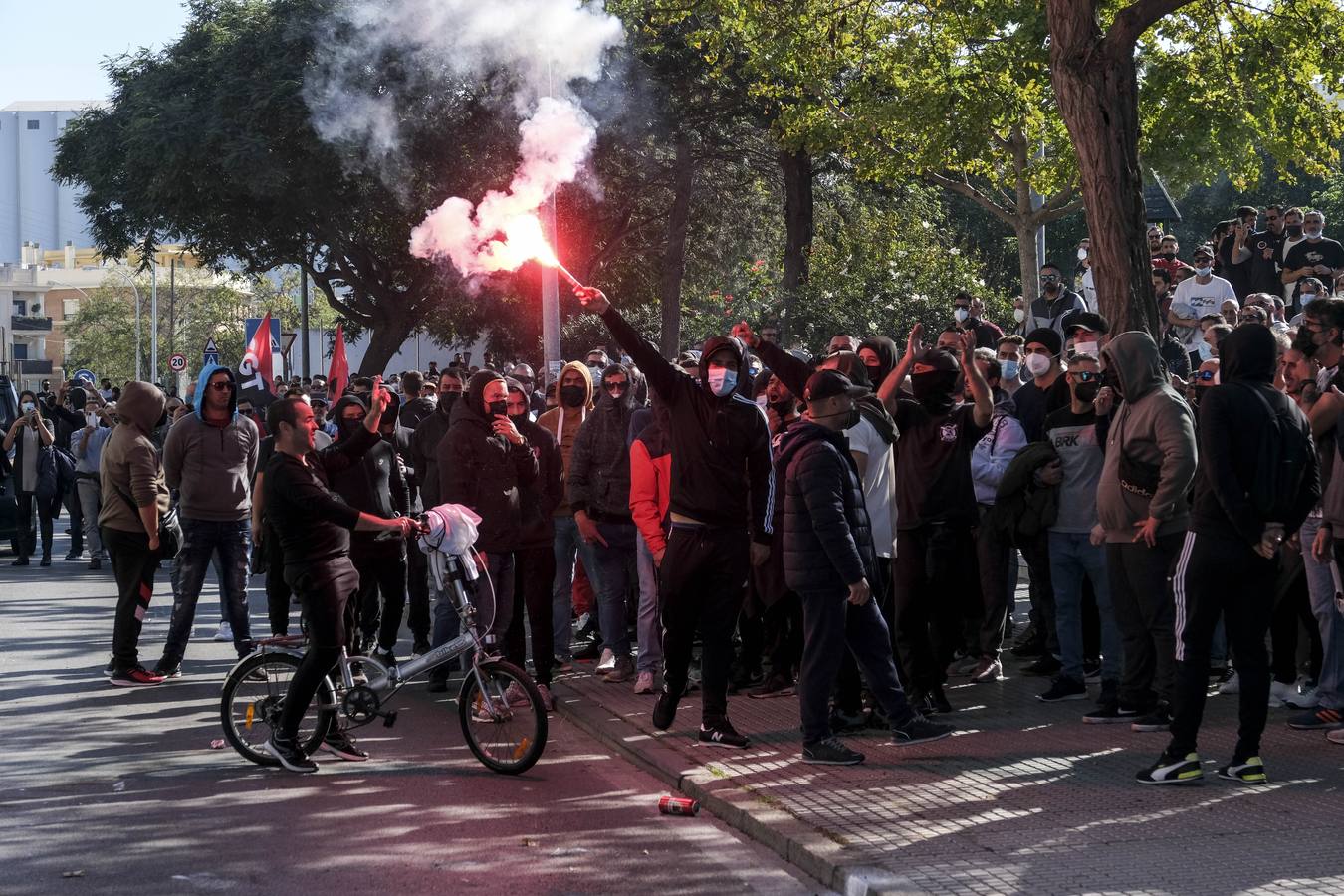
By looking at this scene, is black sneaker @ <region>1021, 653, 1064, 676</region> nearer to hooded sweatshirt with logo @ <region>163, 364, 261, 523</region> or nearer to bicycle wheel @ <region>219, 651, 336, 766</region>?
bicycle wheel @ <region>219, 651, 336, 766</region>

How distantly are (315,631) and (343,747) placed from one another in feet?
2.28

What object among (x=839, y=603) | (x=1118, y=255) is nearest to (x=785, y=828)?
(x=839, y=603)

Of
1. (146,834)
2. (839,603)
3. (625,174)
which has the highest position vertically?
(625,174)

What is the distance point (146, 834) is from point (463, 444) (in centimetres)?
348

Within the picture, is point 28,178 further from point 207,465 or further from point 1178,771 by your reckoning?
point 1178,771

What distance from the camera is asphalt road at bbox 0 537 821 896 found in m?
6.20

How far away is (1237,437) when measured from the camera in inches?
279

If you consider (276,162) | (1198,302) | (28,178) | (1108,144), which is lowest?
(1198,302)

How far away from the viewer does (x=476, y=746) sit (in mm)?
8117

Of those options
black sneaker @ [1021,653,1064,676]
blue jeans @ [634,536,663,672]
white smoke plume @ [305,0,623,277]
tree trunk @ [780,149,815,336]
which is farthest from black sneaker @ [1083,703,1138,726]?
tree trunk @ [780,149,815,336]

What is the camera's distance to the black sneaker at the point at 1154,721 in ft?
27.9

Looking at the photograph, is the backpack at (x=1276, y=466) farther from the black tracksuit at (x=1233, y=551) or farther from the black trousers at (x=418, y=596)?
the black trousers at (x=418, y=596)

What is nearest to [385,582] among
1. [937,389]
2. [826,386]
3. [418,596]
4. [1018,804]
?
[418,596]

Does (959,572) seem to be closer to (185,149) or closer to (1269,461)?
(1269,461)
